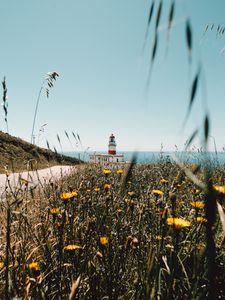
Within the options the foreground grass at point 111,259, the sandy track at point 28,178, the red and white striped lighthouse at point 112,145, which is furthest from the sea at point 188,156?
the red and white striped lighthouse at point 112,145

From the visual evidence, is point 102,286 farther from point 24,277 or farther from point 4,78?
point 4,78

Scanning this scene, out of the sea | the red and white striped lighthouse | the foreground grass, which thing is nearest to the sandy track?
the foreground grass

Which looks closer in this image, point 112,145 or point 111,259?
point 111,259

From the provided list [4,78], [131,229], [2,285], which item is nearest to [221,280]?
[131,229]

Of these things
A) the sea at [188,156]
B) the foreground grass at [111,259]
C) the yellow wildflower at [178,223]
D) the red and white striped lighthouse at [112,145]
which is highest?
the red and white striped lighthouse at [112,145]

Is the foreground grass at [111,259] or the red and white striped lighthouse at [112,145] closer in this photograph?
Result: the foreground grass at [111,259]

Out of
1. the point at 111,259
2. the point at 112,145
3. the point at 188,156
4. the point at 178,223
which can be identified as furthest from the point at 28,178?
the point at 112,145

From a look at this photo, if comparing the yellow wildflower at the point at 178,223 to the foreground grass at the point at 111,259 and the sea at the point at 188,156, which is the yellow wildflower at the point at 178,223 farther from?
the sea at the point at 188,156

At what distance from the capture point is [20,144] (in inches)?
993

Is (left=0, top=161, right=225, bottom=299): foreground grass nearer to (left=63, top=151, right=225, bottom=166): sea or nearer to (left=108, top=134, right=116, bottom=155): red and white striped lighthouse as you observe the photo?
(left=63, top=151, right=225, bottom=166): sea

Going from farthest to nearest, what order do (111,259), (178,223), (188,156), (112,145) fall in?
(112,145) → (188,156) → (111,259) → (178,223)

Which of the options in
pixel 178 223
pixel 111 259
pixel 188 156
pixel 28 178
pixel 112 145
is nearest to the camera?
pixel 178 223

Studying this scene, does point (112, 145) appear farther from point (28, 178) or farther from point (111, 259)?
point (111, 259)

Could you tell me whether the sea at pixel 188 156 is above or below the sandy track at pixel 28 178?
above
